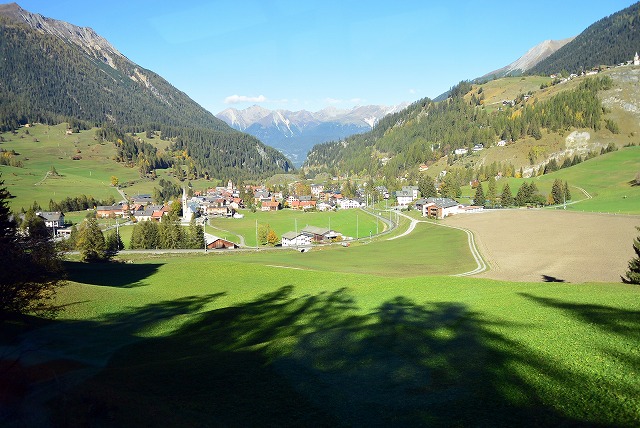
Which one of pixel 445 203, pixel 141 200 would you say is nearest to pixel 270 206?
pixel 141 200

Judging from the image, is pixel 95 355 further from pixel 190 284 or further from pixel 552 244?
pixel 552 244

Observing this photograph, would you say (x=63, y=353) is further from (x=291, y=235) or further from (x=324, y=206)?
(x=324, y=206)

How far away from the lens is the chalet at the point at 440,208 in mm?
128000

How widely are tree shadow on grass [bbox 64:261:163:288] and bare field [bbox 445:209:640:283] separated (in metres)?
42.2

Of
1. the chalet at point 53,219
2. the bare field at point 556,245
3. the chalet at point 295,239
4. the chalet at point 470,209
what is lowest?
the chalet at point 295,239

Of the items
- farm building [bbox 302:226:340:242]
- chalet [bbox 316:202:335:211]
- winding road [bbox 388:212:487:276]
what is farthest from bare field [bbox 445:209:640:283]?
chalet [bbox 316:202:335:211]

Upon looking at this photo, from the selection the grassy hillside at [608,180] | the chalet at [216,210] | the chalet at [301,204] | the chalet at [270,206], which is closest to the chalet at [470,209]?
the grassy hillside at [608,180]

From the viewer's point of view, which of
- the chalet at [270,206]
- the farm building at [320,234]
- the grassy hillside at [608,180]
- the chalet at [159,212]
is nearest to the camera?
the grassy hillside at [608,180]

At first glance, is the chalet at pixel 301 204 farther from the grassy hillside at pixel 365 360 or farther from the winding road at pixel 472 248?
the grassy hillside at pixel 365 360

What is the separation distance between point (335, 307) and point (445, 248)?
158ft

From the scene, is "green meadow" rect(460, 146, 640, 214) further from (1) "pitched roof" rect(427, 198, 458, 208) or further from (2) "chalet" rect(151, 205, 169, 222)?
(2) "chalet" rect(151, 205, 169, 222)

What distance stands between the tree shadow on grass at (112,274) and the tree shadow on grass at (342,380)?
25.8 m

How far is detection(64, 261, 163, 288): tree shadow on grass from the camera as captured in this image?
47.2 metres

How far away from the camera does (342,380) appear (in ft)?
47.5
